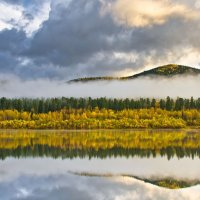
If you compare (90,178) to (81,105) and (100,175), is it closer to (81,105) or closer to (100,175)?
(100,175)

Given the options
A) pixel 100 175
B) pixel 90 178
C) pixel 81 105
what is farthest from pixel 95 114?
pixel 90 178

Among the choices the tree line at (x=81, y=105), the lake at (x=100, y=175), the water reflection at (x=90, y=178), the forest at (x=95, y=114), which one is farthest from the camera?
the tree line at (x=81, y=105)

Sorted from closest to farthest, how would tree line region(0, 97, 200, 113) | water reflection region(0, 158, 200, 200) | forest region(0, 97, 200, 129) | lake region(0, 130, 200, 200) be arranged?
water reflection region(0, 158, 200, 200)
lake region(0, 130, 200, 200)
forest region(0, 97, 200, 129)
tree line region(0, 97, 200, 113)

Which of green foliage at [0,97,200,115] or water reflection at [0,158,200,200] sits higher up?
green foliage at [0,97,200,115]

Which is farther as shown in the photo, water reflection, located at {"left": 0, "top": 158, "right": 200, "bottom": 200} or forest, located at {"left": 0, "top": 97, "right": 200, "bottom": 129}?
forest, located at {"left": 0, "top": 97, "right": 200, "bottom": 129}

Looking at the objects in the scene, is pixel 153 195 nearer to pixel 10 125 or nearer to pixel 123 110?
pixel 10 125

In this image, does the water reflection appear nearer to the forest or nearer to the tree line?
the forest

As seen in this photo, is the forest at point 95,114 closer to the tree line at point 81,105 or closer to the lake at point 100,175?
the tree line at point 81,105

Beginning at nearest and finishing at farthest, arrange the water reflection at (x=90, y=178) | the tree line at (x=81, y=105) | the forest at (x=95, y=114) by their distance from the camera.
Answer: the water reflection at (x=90, y=178) → the forest at (x=95, y=114) → the tree line at (x=81, y=105)

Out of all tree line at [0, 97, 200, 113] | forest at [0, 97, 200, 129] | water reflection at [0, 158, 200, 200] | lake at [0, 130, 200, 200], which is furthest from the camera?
tree line at [0, 97, 200, 113]

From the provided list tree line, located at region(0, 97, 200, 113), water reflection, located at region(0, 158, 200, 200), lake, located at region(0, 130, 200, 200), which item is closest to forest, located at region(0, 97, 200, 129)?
tree line, located at region(0, 97, 200, 113)

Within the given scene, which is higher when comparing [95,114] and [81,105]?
[81,105]

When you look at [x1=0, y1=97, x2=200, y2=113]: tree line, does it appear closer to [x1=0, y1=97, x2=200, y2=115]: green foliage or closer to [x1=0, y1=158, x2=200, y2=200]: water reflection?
[x1=0, y1=97, x2=200, y2=115]: green foliage

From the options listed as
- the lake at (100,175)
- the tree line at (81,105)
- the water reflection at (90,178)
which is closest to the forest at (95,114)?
the tree line at (81,105)
